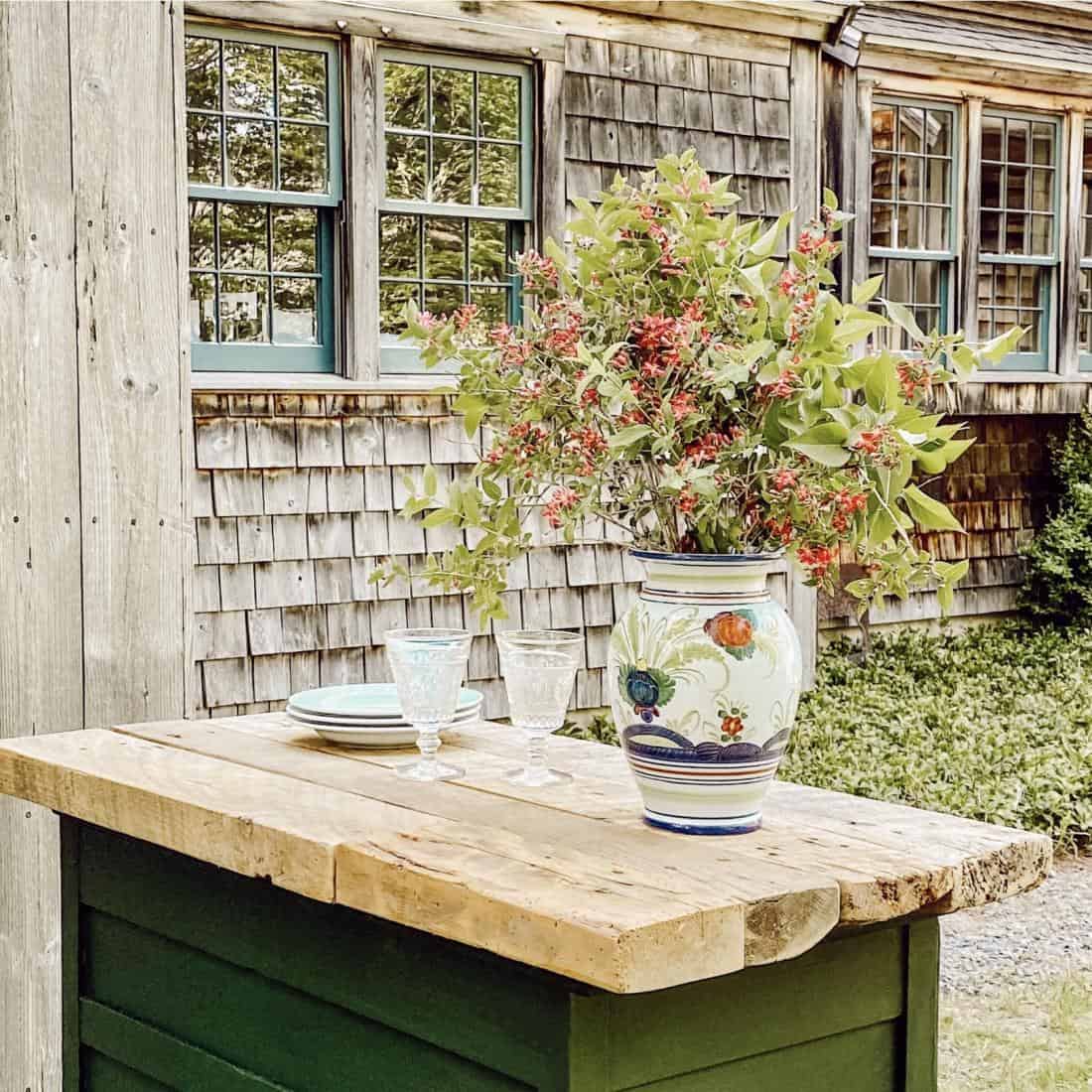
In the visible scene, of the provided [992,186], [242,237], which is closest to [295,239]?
[242,237]

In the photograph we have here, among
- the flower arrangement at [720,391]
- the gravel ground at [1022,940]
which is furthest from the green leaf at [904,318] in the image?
the gravel ground at [1022,940]

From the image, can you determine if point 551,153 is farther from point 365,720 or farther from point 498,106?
point 365,720

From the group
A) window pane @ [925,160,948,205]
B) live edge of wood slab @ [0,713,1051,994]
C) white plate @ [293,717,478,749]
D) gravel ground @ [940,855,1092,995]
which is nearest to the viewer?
live edge of wood slab @ [0,713,1051,994]

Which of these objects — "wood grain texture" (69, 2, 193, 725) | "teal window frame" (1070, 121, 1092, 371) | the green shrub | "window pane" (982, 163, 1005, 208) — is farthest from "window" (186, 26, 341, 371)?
"teal window frame" (1070, 121, 1092, 371)

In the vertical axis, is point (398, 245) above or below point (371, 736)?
above

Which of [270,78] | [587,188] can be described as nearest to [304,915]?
[270,78]

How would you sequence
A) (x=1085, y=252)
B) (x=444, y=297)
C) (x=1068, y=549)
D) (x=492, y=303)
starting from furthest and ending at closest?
1. (x=1085, y=252)
2. (x=1068, y=549)
3. (x=492, y=303)
4. (x=444, y=297)

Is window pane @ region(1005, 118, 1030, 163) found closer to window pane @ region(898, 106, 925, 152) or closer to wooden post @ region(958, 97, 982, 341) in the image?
wooden post @ region(958, 97, 982, 341)

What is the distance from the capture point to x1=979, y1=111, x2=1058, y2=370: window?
937 centimetres

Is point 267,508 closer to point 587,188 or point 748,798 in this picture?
point 587,188

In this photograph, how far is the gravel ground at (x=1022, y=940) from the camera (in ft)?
14.2

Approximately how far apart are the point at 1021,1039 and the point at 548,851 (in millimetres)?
2507

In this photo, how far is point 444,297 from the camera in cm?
669

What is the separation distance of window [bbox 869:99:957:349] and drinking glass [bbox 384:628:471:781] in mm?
7279
